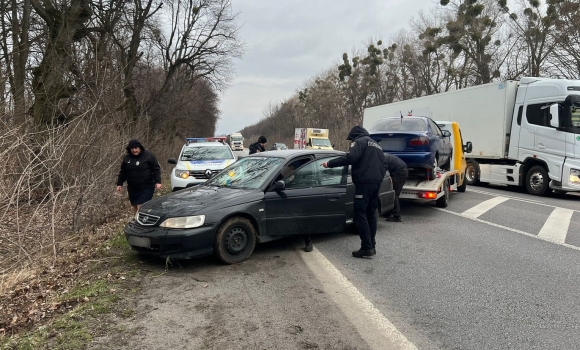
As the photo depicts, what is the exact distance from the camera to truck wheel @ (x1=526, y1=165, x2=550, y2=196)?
11.9 meters

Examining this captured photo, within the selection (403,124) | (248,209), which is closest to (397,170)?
(403,124)

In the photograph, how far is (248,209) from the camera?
5406mm

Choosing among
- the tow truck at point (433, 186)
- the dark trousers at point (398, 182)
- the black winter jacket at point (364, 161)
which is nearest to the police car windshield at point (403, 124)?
the tow truck at point (433, 186)

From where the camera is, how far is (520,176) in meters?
12.6

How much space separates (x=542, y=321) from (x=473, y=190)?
34.2ft

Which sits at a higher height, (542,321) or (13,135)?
(13,135)

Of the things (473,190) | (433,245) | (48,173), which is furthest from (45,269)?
(473,190)

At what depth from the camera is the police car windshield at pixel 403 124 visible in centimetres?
917

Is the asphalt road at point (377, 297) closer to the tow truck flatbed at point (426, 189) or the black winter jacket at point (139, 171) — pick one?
the tow truck flatbed at point (426, 189)

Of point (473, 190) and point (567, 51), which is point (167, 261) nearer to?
point (473, 190)

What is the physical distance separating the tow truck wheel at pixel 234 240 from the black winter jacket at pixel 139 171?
2.83 m

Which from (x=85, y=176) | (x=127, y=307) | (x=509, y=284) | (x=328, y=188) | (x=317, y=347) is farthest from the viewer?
(x=85, y=176)

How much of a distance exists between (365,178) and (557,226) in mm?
4637

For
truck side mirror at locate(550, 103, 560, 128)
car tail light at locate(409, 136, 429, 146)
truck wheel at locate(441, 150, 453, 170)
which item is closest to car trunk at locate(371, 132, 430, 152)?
car tail light at locate(409, 136, 429, 146)
